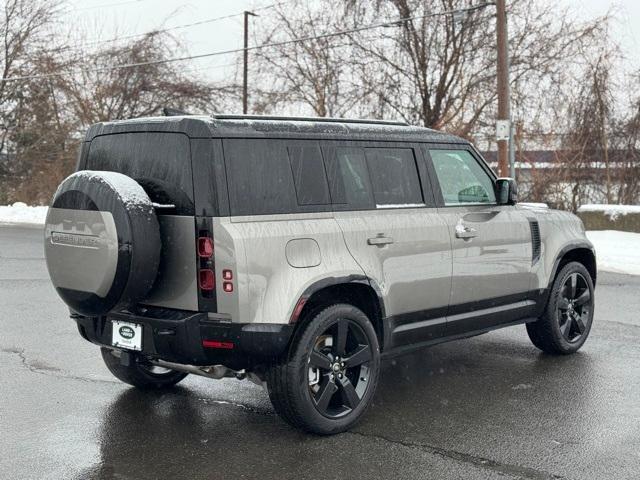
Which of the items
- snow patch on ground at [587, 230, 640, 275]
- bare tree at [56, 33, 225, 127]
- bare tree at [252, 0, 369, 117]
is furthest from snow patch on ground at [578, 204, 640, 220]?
bare tree at [56, 33, 225, 127]

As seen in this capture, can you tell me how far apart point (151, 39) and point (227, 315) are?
2906 cm

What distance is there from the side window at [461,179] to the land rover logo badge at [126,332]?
Answer: 2289mm

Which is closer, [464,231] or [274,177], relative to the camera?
[274,177]

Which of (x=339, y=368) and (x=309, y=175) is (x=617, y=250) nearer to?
(x=339, y=368)

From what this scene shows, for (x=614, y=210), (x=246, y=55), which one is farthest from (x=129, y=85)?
(x=614, y=210)

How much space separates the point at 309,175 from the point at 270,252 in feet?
2.02

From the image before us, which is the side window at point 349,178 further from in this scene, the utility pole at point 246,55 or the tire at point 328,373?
the utility pole at point 246,55

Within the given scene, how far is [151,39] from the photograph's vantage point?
31.3 metres

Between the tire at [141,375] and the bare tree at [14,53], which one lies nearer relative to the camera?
the tire at [141,375]

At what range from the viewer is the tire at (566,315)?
6332mm

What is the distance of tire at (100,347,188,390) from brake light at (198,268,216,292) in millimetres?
1366

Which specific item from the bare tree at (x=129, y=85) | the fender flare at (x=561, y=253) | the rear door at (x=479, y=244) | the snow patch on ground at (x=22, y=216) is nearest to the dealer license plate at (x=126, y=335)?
the rear door at (x=479, y=244)

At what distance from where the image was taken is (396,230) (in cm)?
496

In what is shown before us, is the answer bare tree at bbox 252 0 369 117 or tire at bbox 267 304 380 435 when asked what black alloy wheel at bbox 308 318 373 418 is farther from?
bare tree at bbox 252 0 369 117
